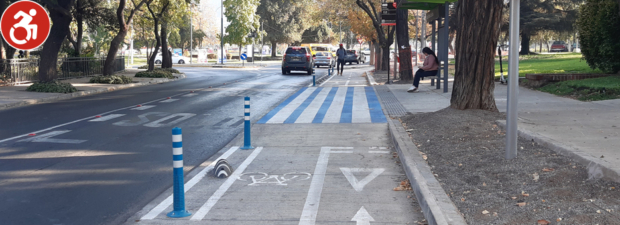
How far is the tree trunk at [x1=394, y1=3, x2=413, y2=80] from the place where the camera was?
2319cm

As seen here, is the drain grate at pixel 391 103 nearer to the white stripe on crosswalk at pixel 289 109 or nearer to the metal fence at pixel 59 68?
the white stripe on crosswalk at pixel 289 109

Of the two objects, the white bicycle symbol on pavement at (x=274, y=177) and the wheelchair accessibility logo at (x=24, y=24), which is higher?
the wheelchair accessibility logo at (x=24, y=24)

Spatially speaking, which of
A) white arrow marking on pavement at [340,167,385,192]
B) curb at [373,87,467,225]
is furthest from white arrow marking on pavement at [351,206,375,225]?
white arrow marking on pavement at [340,167,385,192]

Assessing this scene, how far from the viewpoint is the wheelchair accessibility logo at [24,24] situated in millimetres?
22438

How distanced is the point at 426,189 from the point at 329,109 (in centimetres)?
900

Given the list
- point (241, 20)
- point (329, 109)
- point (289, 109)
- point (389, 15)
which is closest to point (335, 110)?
point (329, 109)

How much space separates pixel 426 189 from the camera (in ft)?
19.4

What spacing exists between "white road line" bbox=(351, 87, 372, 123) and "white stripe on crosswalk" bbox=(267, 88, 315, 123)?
162cm

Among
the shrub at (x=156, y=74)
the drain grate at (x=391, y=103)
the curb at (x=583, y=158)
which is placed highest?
the shrub at (x=156, y=74)

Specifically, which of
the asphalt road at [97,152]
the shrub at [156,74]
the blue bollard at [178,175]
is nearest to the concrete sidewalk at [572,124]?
the blue bollard at [178,175]

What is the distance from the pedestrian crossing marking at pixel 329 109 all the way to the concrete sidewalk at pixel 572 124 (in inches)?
42.0

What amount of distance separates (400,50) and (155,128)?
1401 cm

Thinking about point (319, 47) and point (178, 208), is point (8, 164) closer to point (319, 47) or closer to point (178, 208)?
point (178, 208)

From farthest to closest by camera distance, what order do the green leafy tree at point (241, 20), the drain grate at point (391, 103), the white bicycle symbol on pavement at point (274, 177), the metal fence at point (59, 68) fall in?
the green leafy tree at point (241, 20), the metal fence at point (59, 68), the drain grate at point (391, 103), the white bicycle symbol on pavement at point (274, 177)
